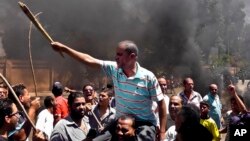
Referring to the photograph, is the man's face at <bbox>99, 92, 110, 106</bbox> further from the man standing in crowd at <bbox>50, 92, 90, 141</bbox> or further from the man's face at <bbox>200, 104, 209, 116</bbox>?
the man's face at <bbox>200, 104, 209, 116</bbox>

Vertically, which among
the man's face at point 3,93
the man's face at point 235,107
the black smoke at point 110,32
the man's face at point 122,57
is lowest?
the man's face at point 235,107

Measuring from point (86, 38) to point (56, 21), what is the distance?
73.5 inches

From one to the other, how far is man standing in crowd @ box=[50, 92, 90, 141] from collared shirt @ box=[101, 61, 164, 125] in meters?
0.63

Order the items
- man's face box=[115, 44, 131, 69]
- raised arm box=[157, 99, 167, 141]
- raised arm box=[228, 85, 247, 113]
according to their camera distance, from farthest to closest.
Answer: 1. raised arm box=[228, 85, 247, 113]
2. raised arm box=[157, 99, 167, 141]
3. man's face box=[115, 44, 131, 69]

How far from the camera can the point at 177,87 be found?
1176 inches

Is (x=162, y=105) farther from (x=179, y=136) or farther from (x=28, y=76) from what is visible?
(x=28, y=76)

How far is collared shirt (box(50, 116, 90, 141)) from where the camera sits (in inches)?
155

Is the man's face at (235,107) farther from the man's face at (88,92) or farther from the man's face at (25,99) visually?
the man's face at (25,99)

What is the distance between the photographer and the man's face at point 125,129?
11.1ft

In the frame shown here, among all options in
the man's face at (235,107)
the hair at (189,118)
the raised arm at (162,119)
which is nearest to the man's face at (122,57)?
the raised arm at (162,119)

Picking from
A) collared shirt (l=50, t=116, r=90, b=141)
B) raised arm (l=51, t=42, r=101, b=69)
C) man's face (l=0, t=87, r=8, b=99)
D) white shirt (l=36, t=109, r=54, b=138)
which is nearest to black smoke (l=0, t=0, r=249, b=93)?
white shirt (l=36, t=109, r=54, b=138)

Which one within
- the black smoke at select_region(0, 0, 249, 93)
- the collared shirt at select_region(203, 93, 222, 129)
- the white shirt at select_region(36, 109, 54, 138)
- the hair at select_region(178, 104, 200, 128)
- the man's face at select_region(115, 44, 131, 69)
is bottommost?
the collared shirt at select_region(203, 93, 222, 129)

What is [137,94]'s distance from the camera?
3.53 m

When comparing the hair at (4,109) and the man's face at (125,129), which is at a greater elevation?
the hair at (4,109)
